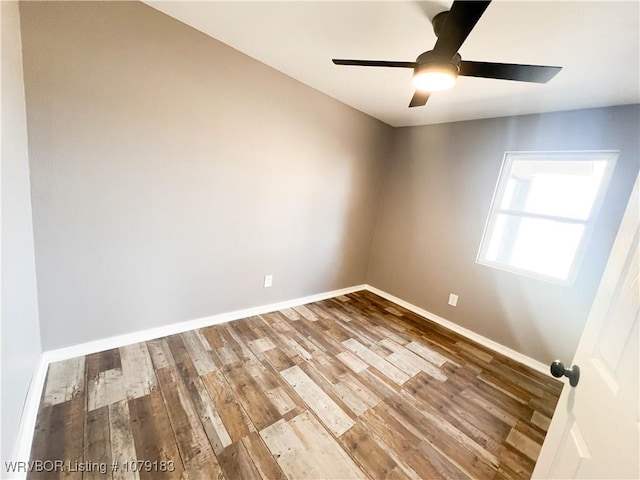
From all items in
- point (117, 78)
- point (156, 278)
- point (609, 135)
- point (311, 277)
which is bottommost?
point (311, 277)

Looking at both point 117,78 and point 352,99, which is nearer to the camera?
point 117,78

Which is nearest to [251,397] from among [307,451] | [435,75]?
[307,451]

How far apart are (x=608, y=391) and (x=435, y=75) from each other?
1.39 m

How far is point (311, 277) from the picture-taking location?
9.87 feet

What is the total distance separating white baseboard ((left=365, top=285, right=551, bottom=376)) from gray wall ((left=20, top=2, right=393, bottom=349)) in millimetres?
1619

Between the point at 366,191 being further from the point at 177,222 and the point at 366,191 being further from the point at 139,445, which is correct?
the point at 139,445

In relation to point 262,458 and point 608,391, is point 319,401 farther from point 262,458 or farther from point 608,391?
point 608,391

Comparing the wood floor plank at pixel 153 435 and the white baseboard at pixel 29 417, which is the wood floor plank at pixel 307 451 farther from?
the white baseboard at pixel 29 417

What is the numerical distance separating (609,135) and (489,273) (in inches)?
56.5

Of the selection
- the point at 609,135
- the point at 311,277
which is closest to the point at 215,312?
the point at 311,277

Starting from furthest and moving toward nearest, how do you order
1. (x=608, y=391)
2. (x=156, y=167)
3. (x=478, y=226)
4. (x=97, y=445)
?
(x=478, y=226)
(x=156, y=167)
(x=97, y=445)
(x=608, y=391)

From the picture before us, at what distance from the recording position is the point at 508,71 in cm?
124

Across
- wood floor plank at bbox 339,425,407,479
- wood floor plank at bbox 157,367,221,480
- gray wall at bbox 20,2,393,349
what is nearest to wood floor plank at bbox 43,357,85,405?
gray wall at bbox 20,2,393,349

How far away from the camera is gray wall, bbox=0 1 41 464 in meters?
0.96
